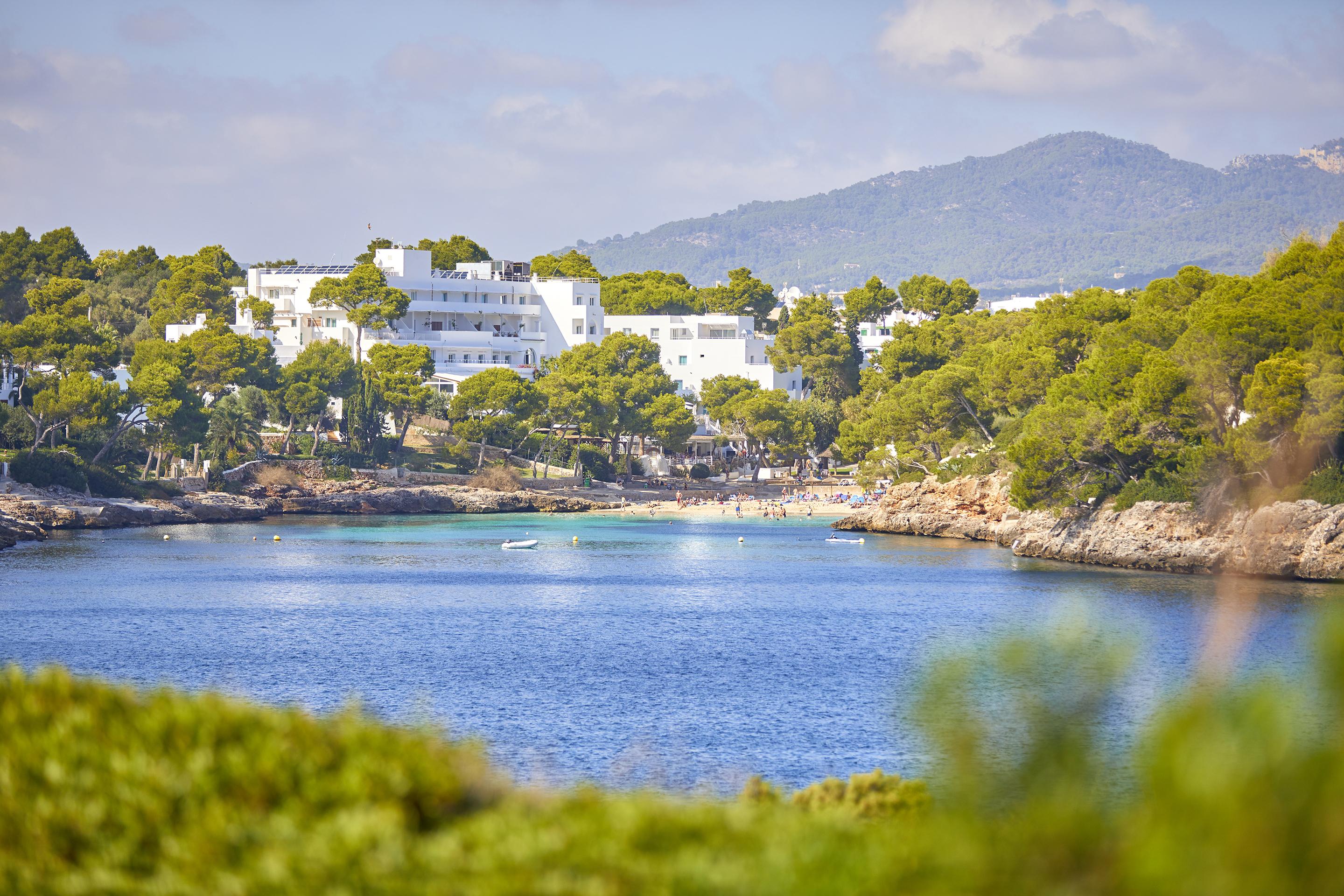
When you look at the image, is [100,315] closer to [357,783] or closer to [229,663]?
[229,663]

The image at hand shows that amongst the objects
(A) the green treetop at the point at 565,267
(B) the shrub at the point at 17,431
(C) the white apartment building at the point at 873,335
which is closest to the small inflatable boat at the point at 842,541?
(B) the shrub at the point at 17,431

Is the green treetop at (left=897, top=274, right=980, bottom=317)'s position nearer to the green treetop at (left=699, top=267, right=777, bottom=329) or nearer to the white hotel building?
the green treetop at (left=699, top=267, right=777, bottom=329)

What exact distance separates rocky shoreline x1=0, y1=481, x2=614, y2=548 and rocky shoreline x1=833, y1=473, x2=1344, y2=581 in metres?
25.7

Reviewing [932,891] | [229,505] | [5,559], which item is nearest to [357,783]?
[932,891]

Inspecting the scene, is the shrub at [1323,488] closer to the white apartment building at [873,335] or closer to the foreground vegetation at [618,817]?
the foreground vegetation at [618,817]

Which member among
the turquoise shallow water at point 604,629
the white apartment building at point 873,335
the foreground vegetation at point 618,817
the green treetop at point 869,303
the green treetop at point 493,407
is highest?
the green treetop at point 869,303

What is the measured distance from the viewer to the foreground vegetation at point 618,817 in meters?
4.68

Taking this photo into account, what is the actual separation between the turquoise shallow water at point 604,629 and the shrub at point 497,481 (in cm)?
1550

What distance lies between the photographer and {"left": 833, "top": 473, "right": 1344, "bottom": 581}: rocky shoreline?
3969 cm

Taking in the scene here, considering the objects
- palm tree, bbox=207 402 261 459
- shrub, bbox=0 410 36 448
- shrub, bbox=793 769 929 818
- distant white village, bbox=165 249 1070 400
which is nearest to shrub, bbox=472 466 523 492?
distant white village, bbox=165 249 1070 400

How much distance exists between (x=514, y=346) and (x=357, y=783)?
3388 inches

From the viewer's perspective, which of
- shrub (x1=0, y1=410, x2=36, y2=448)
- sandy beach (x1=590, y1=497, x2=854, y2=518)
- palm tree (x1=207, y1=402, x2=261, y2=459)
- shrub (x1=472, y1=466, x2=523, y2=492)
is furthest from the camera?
shrub (x1=472, y1=466, x2=523, y2=492)

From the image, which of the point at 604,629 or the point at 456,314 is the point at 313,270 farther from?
the point at 604,629

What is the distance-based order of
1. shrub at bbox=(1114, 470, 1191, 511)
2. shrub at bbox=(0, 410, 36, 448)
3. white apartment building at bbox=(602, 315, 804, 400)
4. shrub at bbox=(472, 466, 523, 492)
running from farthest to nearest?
white apartment building at bbox=(602, 315, 804, 400) → shrub at bbox=(472, 466, 523, 492) → shrub at bbox=(0, 410, 36, 448) → shrub at bbox=(1114, 470, 1191, 511)
